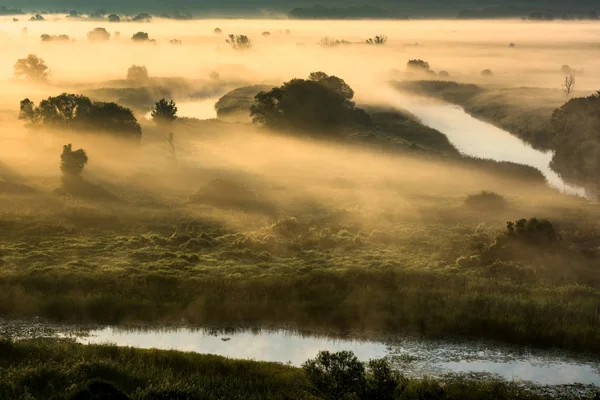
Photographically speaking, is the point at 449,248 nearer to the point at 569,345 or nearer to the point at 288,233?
the point at 288,233

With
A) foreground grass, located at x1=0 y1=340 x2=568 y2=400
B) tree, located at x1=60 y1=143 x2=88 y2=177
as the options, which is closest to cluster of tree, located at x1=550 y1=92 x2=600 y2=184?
tree, located at x1=60 y1=143 x2=88 y2=177

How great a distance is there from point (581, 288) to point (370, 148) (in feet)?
206

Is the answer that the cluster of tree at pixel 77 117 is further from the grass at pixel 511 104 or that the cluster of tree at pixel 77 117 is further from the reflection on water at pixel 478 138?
the grass at pixel 511 104

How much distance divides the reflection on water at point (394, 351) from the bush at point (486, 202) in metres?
30.8

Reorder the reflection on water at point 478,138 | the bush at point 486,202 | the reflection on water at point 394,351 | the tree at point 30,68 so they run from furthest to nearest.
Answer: the tree at point 30,68 < the reflection on water at point 478,138 < the bush at point 486,202 < the reflection on water at point 394,351

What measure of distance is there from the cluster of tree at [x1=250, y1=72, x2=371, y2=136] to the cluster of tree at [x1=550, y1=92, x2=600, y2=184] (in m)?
35.2

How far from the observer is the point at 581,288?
4091 cm

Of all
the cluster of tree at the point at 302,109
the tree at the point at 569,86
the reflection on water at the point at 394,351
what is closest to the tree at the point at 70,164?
the reflection on water at the point at 394,351

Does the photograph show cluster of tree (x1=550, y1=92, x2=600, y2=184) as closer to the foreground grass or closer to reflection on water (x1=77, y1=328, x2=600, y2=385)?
reflection on water (x1=77, y1=328, x2=600, y2=385)

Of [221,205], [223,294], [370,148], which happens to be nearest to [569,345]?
[223,294]

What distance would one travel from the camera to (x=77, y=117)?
309 ft

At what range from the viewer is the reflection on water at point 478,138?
334 ft

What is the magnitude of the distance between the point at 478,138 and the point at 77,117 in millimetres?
72001

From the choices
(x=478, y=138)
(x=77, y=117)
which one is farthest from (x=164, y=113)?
(x=478, y=138)
